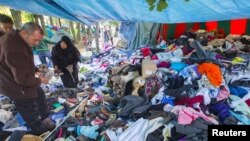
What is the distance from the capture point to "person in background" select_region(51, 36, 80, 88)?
18.8ft

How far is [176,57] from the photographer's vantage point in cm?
548

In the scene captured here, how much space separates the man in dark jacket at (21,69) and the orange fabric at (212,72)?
2.47m

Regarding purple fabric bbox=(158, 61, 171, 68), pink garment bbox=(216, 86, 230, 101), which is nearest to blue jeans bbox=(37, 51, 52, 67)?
purple fabric bbox=(158, 61, 171, 68)

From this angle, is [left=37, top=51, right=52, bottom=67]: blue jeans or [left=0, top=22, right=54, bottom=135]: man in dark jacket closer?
[left=0, top=22, right=54, bottom=135]: man in dark jacket

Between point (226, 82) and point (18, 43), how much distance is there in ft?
10.2

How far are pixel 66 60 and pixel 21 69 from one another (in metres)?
→ 2.86

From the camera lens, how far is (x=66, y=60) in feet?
19.1

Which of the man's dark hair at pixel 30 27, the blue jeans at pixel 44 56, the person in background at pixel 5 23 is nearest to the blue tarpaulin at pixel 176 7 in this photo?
the person in background at pixel 5 23

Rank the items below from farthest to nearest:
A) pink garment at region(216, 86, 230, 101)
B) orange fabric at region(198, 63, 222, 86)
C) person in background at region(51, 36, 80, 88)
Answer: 1. person in background at region(51, 36, 80, 88)
2. orange fabric at region(198, 63, 222, 86)
3. pink garment at region(216, 86, 230, 101)

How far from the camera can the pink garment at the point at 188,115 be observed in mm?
3445

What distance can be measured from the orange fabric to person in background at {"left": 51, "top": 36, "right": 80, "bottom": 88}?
2777 millimetres

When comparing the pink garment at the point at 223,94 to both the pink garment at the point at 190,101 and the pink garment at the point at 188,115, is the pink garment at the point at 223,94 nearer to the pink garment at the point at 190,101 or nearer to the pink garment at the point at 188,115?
the pink garment at the point at 190,101

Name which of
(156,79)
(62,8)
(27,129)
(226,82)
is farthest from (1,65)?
(226,82)

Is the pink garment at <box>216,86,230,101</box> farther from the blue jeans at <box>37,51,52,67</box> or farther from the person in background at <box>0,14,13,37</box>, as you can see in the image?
the blue jeans at <box>37,51,52,67</box>
